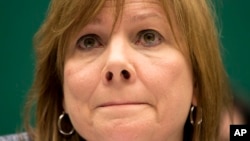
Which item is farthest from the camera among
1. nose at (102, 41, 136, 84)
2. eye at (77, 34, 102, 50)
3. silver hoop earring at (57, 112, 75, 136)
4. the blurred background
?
the blurred background

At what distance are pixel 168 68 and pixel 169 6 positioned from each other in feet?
0.48

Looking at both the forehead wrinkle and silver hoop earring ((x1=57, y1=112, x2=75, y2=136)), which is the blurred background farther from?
the forehead wrinkle

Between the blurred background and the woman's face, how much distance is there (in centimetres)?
58

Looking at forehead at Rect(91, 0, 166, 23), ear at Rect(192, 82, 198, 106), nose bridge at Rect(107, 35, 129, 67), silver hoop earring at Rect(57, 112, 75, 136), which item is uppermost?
forehead at Rect(91, 0, 166, 23)

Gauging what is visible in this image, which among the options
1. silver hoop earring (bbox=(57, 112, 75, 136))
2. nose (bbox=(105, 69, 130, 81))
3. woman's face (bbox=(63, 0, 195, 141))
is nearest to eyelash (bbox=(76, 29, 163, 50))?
woman's face (bbox=(63, 0, 195, 141))

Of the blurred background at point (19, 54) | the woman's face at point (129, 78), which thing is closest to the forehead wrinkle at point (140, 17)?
the woman's face at point (129, 78)

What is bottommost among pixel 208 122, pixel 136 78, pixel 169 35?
pixel 208 122

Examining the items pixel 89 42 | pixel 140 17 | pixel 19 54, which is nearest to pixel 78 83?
pixel 89 42

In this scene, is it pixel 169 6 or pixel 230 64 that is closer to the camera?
pixel 169 6

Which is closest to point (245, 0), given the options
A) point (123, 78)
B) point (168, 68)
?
point (168, 68)

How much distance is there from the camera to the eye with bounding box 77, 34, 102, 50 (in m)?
1.05

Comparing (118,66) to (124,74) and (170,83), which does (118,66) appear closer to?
(124,74)

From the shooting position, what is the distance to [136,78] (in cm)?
96

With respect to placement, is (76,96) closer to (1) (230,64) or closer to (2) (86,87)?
(2) (86,87)
